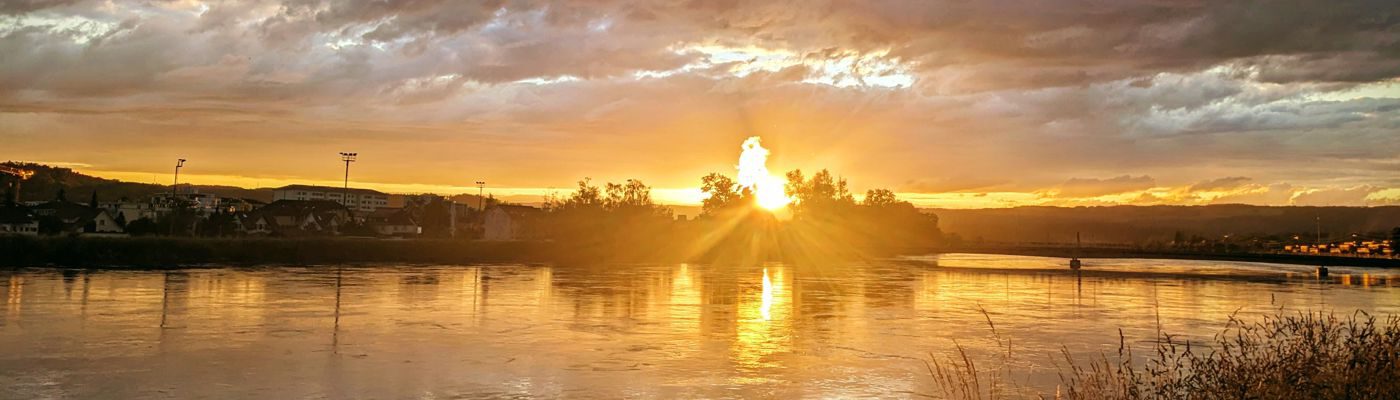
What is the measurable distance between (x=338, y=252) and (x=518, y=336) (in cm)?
8168

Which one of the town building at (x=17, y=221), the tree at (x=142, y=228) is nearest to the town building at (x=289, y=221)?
the town building at (x=17, y=221)

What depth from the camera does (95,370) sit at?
2305 cm

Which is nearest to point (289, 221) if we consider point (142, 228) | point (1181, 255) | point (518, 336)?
point (142, 228)

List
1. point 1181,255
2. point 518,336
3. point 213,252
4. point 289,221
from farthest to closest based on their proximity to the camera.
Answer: point 289,221
point 1181,255
point 213,252
point 518,336

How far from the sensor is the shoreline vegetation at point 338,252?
83.1 metres

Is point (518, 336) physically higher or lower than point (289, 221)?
lower

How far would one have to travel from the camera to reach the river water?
22.1 meters

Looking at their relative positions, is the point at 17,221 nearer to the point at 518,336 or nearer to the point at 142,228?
the point at 142,228

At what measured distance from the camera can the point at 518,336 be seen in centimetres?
3206

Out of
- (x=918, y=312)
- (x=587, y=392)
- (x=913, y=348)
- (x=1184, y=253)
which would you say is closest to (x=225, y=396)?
(x=587, y=392)

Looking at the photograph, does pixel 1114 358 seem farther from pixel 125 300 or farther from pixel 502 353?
pixel 125 300

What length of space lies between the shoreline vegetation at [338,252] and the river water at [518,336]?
23.7 metres

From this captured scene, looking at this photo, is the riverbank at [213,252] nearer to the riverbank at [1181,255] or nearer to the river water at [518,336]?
the river water at [518,336]

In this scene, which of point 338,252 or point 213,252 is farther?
point 338,252
